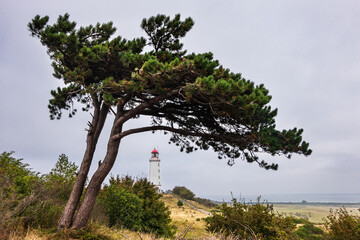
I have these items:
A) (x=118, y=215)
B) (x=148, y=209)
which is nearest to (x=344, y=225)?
(x=148, y=209)

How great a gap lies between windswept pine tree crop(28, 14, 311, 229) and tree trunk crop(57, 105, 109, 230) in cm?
3

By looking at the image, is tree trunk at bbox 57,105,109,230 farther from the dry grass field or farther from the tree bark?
the dry grass field

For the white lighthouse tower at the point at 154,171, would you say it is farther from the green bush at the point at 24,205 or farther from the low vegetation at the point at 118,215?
the green bush at the point at 24,205

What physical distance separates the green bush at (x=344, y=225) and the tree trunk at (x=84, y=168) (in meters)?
9.27

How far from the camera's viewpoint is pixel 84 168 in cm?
857

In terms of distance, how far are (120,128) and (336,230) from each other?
886 centimetres

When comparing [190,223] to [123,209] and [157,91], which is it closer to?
[157,91]

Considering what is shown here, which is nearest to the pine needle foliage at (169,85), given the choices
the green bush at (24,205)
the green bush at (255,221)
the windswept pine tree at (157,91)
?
the windswept pine tree at (157,91)

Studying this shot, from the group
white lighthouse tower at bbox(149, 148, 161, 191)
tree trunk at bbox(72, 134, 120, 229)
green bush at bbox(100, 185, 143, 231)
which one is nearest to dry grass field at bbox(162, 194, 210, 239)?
green bush at bbox(100, 185, 143, 231)

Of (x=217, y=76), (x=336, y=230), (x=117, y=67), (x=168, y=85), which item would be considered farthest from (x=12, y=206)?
(x=336, y=230)

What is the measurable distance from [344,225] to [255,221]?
2912 millimetres

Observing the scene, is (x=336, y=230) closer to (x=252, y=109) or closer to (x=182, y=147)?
(x=252, y=109)

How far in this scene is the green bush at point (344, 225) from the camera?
23.1ft

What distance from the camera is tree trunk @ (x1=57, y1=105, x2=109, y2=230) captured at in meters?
7.61
